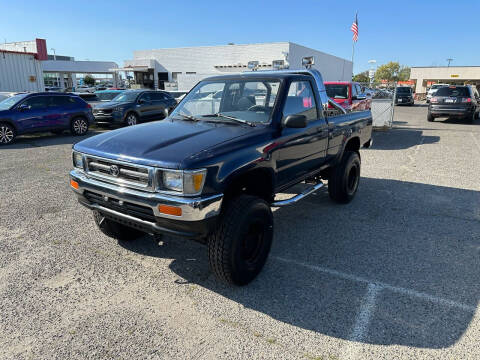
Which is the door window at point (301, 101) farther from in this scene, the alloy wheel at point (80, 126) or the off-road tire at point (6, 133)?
the alloy wheel at point (80, 126)

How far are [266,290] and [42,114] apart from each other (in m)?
11.6

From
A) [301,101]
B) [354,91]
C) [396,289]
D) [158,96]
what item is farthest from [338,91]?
[396,289]

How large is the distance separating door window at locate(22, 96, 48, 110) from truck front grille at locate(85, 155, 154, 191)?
10373mm

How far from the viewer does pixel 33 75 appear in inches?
742

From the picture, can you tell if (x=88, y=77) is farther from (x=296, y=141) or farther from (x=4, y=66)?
(x=296, y=141)

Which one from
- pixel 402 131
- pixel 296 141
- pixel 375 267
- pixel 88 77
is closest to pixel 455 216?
pixel 375 267

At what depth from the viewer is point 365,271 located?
3598mm

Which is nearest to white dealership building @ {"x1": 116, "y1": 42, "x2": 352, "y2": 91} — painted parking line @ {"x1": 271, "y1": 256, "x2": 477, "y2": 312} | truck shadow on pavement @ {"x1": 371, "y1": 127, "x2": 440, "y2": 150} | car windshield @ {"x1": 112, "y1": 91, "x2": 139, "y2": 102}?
car windshield @ {"x1": 112, "y1": 91, "x2": 139, "y2": 102}

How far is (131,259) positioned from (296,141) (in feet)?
7.23

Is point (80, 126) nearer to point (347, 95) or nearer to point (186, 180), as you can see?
point (347, 95)

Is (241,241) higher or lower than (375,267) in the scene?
higher

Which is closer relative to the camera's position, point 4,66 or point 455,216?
point 455,216

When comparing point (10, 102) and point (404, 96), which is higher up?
point (404, 96)

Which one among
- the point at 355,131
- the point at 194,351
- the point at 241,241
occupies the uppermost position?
the point at 355,131
